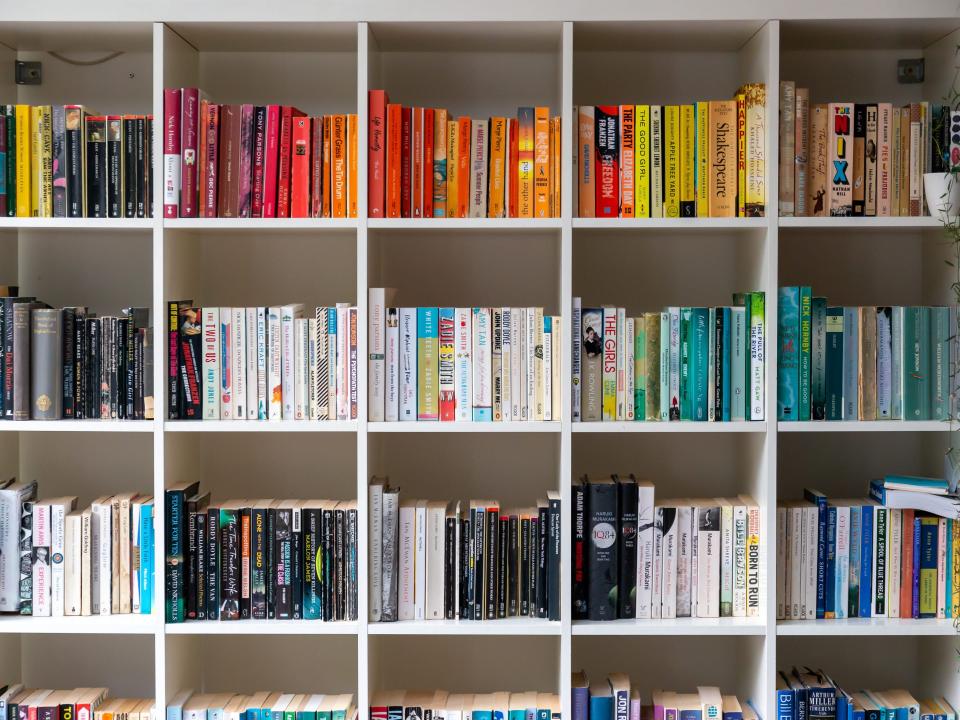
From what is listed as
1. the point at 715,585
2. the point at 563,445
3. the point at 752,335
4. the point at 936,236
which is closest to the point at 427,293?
the point at 563,445

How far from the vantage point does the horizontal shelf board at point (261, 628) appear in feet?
6.66

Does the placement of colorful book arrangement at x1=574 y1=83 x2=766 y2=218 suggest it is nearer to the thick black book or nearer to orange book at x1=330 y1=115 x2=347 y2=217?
orange book at x1=330 y1=115 x2=347 y2=217

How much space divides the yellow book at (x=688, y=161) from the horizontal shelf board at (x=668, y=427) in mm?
461

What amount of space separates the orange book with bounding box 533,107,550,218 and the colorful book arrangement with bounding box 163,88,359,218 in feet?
1.28

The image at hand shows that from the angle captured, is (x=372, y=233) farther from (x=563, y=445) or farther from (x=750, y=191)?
(x=750, y=191)

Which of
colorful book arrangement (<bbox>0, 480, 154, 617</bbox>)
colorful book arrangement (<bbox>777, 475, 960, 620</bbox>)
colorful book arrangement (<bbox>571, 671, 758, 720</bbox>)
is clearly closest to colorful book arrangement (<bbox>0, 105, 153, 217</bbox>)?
colorful book arrangement (<bbox>0, 480, 154, 617</bbox>)

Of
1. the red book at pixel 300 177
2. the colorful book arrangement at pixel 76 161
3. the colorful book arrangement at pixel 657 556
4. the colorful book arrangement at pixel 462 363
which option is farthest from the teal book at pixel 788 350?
the colorful book arrangement at pixel 76 161

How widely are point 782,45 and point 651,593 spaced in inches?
52.4

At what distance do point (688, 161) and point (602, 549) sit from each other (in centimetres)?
87

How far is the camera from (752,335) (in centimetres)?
204

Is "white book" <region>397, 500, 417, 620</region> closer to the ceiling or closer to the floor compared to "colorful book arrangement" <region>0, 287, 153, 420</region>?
closer to the floor

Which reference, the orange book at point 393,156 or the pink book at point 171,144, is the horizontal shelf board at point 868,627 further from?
the pink book at point 171,144

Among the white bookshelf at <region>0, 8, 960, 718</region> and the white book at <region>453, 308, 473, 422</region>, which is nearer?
the white book at <region>453, 308, 473, 422</region>

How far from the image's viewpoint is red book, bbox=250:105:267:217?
80.2 inches
